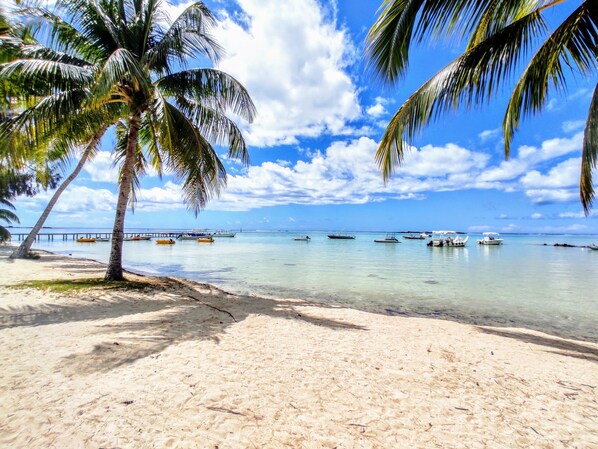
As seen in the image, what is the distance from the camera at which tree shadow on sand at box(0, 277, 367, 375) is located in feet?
12.1

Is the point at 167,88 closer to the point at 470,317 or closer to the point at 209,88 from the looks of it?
the point at 209,88

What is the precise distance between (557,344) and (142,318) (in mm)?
8198

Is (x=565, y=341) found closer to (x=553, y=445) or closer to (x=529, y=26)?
(x=553, y=445)

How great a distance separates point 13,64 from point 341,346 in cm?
787

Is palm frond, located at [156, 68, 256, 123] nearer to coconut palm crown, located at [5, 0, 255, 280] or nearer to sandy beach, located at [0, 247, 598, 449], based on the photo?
coconut palm crown, located at [5, 0, 255, 280]

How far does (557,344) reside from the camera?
559 centimetres

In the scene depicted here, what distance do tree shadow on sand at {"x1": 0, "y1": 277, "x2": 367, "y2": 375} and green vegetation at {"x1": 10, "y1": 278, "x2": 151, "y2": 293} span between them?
1.14 feet

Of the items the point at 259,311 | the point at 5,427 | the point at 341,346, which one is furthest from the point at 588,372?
the point at 5,427

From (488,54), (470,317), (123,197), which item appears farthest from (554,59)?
(123,197)

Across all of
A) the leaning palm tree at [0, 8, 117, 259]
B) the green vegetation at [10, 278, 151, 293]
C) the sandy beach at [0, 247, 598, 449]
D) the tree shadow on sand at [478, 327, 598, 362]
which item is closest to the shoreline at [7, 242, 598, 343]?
the tree shadow on sand at [478, 327, 598, 362]

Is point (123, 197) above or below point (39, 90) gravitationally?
below

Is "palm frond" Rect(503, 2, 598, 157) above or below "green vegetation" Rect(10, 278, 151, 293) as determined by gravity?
above

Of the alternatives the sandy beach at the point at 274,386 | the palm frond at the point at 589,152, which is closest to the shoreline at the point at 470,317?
the sandy beach at the point at 274,386

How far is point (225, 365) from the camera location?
3529 millimetres
